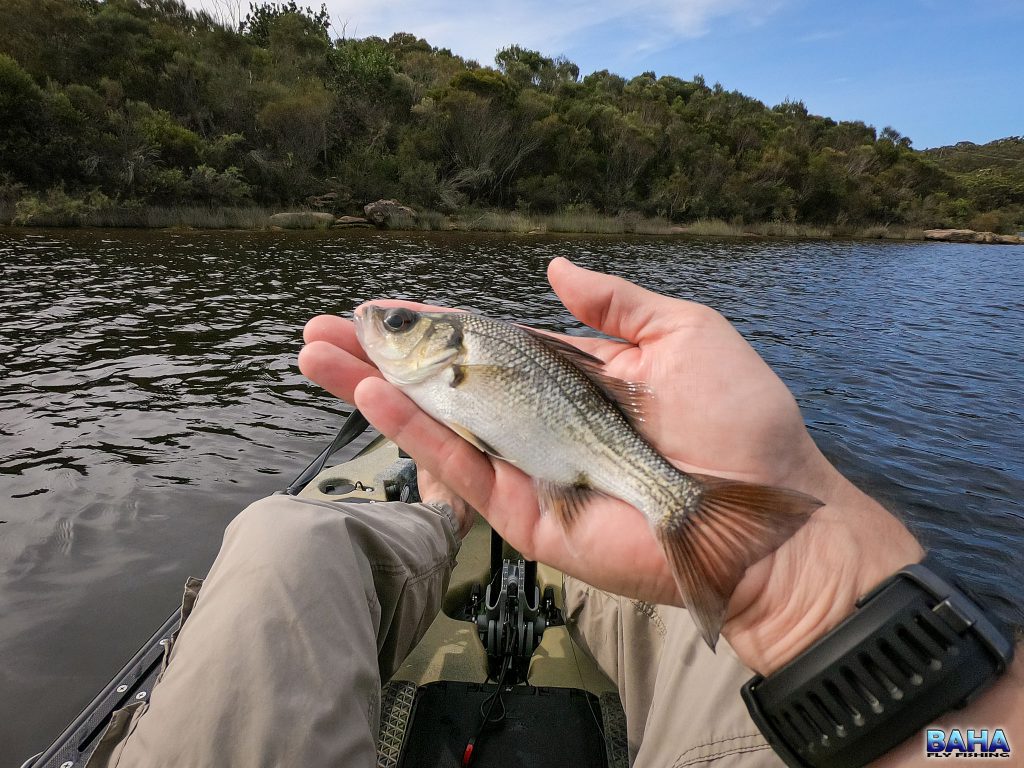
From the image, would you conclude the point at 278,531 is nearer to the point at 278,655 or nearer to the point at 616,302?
the point at 278,655

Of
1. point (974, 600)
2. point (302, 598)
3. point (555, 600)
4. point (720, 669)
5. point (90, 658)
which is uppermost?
point (974, 600)

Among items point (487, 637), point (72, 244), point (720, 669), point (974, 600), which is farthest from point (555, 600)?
point (72, 244)

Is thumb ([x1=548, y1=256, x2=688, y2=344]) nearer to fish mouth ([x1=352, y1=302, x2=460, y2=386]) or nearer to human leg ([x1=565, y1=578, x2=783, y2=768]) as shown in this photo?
fish mouth ([x1=352, y1=302, x2=460, y2=386])

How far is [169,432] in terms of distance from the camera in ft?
30.7

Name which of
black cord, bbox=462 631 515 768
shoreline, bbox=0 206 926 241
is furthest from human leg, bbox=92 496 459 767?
shoreline, bbox=0 206 926 241

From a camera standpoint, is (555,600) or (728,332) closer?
(728,332)

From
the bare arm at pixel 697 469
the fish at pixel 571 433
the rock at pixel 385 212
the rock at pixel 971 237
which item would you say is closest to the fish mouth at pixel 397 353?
the fish at pixel 571 433

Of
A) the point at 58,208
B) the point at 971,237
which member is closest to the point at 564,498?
the point at 58,208

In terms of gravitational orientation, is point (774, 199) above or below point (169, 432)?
above

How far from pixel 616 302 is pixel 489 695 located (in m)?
2.35

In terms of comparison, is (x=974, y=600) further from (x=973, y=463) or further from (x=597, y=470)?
(x=973, y=463)

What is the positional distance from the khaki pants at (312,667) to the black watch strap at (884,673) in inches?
11.5

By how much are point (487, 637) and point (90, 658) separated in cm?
401

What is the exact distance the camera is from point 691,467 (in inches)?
107
